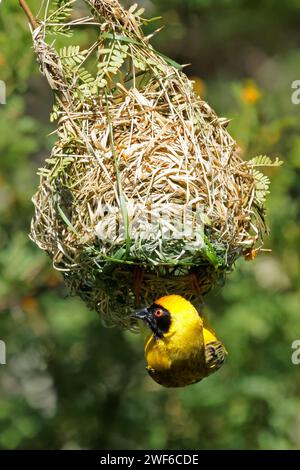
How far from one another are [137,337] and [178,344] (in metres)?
2.88

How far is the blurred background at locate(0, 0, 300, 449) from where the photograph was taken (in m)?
6.21

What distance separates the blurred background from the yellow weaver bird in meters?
2.00

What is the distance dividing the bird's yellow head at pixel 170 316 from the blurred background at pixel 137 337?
2.21m

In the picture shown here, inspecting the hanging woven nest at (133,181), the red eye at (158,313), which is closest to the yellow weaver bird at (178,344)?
the red eye at (158,313)

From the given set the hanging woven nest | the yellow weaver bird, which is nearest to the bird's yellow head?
the yellow weaver bird

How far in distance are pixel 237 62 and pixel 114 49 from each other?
23.3 ft

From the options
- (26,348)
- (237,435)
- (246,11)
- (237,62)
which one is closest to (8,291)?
(26,348)

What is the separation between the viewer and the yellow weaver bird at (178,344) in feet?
12.2

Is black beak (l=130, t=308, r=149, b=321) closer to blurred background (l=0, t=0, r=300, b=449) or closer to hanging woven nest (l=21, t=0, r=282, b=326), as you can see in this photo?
hanging woven nest (l=21, t=0, r=282, b=326)

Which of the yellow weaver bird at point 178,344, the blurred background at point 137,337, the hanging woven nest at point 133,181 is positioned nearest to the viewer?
the hanging woven nest at point 133,181

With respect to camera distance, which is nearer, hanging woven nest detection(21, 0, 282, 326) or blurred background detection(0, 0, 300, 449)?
hanging woven nest detection(21, 0, 282, 326)

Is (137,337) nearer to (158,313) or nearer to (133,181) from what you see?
(158,313)

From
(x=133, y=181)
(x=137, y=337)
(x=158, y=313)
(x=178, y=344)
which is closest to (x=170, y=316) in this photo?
(x=158, y=313)

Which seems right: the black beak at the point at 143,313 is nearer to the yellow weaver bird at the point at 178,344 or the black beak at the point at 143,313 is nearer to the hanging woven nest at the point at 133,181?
the yellow weaver bird at the point at 178,344
